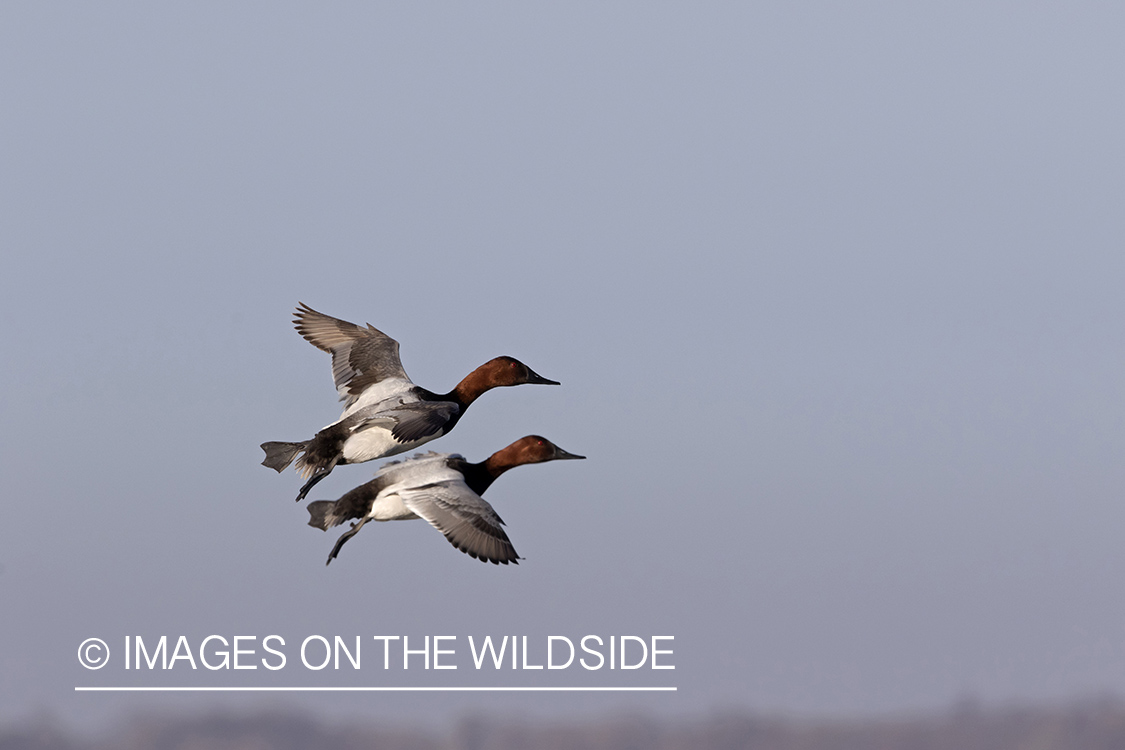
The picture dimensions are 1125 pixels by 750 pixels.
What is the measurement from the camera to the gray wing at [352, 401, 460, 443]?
1612 centimetres

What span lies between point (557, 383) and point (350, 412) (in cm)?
274

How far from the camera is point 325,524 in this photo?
1608cm

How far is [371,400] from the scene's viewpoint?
58.2ft

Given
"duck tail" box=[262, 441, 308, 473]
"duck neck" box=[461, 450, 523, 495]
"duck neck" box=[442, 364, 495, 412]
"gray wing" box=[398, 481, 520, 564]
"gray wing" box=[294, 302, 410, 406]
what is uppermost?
"gray wing" box=[294, 302, 410, 406]

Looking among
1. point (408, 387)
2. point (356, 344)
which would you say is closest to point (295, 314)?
point (356, 344)

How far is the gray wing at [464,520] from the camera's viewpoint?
15.0 meters

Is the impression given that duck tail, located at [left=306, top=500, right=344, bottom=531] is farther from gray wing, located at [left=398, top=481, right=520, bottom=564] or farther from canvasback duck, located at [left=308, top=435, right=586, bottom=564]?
gray wing, located at [left=398, top=481, right=520, bottom=564]

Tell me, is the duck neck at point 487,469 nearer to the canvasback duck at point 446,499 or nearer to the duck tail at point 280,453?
the canvasback duck at point 446,499

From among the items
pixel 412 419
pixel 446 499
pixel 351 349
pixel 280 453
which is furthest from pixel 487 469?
pixel 351 349

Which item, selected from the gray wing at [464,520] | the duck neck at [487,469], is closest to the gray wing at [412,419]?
the duck neck at [487,469]

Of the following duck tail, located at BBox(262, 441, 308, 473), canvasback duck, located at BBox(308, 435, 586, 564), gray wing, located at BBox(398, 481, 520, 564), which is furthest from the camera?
duck tail, located at BBox(262, 441, 308, 473)

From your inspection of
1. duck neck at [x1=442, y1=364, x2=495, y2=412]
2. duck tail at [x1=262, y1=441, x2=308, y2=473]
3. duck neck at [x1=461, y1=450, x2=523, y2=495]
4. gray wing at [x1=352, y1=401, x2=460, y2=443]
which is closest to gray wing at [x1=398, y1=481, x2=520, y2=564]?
duck neck at [x1=461, y1=450, x2=523, y2=495]

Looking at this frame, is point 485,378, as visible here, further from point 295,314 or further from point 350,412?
point 295,314

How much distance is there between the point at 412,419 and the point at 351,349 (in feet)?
9.97
